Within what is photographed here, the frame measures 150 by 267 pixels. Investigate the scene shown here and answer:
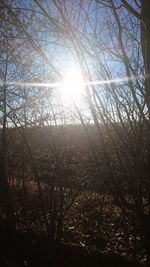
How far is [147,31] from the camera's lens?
2.71 m

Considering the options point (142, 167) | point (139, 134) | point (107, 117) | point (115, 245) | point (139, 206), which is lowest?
point (115, 245)

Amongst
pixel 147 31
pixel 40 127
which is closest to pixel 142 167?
pixel 147 31

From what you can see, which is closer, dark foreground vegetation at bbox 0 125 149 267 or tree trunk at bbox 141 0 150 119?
tree trunk at bbox 141 0 150 119

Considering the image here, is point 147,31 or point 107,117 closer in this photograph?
point 147,31

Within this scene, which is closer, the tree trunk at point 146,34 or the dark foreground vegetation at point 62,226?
the tree trunk at point 146,34

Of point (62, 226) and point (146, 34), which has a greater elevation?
point (146, 34)

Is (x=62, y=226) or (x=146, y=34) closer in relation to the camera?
(x=146, y=34)

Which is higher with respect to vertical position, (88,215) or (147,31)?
(147,31)

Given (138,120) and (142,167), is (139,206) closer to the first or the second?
(142,167)

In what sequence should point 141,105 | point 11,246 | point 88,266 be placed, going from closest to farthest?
point 141,105 < point 88,266 < point 11,246

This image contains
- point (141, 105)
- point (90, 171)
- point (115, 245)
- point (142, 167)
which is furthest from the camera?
point (90, 171)

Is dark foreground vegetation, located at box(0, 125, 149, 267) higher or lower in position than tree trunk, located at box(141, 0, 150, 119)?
lower

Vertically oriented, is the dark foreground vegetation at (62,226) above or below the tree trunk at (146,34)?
below

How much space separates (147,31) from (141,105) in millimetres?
813
